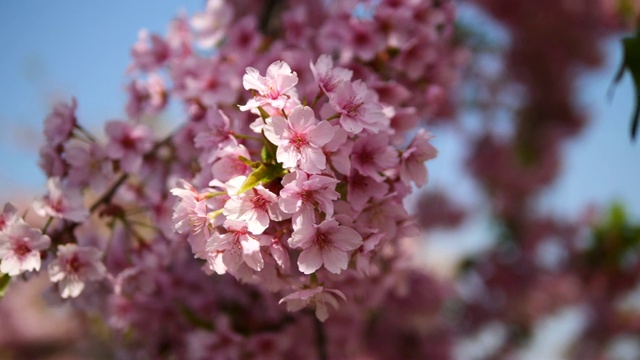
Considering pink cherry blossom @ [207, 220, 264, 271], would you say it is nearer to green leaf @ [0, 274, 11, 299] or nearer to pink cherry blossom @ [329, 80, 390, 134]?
pink cherry blossom @ [329, 80, 390, 134]

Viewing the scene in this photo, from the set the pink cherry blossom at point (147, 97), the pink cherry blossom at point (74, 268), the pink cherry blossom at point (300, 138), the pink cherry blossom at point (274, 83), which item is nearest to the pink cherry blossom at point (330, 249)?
the pink cherry blossom at point (300, 138)

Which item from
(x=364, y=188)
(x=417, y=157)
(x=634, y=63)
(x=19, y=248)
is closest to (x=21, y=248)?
(x=19, y=248)

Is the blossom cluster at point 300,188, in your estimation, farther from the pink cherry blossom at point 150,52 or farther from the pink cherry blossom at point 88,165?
the pink cherry blossom at point 150,52

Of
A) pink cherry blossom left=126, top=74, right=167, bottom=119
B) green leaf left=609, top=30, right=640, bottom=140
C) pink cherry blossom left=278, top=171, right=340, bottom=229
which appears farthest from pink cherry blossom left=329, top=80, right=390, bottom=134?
pink cherry blossom left=126, top=74, right=167, bottom=119

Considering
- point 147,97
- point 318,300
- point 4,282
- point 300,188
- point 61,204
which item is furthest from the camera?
point 147,97

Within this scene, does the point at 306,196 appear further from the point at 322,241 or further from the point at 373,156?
the point at 373,156

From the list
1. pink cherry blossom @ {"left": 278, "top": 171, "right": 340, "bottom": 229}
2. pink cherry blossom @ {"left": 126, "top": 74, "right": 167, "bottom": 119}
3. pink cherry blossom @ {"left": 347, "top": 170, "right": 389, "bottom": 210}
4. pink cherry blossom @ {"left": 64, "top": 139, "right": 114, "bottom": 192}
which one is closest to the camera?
pink cherry blossom @ {"left": 278, "top": 171, "right": 340, "bottom": 229}
